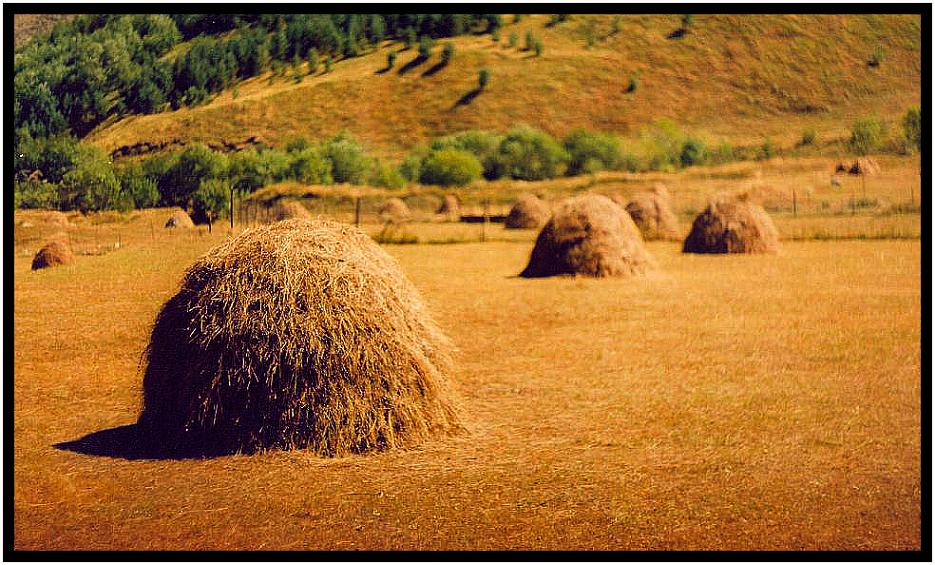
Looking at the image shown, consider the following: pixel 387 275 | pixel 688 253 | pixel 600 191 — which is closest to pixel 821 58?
pixel 600 191

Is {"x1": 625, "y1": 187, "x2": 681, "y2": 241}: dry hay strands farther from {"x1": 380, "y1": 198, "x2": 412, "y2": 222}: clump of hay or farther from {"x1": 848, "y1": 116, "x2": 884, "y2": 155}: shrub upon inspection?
{"x1": 848, "y1": 116, "x2": 884, "y2": 155}: shrub

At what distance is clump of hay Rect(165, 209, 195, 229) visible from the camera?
7.91 meters

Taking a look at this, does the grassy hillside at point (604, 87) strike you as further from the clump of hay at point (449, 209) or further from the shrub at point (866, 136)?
the clump of hay at point (449, 209)

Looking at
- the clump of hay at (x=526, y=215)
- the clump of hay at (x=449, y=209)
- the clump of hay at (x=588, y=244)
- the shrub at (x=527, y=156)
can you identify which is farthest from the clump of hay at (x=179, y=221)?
the clump of hay at (x=526, y=215)

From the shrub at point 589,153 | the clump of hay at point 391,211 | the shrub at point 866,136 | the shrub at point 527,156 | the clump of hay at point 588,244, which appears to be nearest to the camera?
the clump of hay at point 391,211

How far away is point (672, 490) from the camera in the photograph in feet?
20.0

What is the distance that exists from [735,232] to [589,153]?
1786 centimetres

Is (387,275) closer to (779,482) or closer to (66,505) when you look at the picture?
(66,505)

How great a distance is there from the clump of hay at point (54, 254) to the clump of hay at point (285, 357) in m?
1.51

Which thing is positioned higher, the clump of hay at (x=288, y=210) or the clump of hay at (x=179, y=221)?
the clump of hay at (x=288, y=210)

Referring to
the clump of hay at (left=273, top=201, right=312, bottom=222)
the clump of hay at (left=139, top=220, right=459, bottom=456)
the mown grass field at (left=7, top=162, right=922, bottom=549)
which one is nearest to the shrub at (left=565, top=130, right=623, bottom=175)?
the mown grass field at (left=7, top=162, right=922, bottom=549)

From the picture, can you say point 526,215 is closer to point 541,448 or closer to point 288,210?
point 288,210

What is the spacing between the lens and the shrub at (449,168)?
1605 cm

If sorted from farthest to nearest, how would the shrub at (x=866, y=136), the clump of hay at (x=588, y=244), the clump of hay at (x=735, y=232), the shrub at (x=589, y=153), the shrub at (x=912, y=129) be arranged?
the shrub at (x=866, y=136) < the shrub at (x=912, y=129) < the shrub at (x=589, y=153) < the clump of hay at (x=735, y=232) < the clump of hay at (x=588, y=244)
